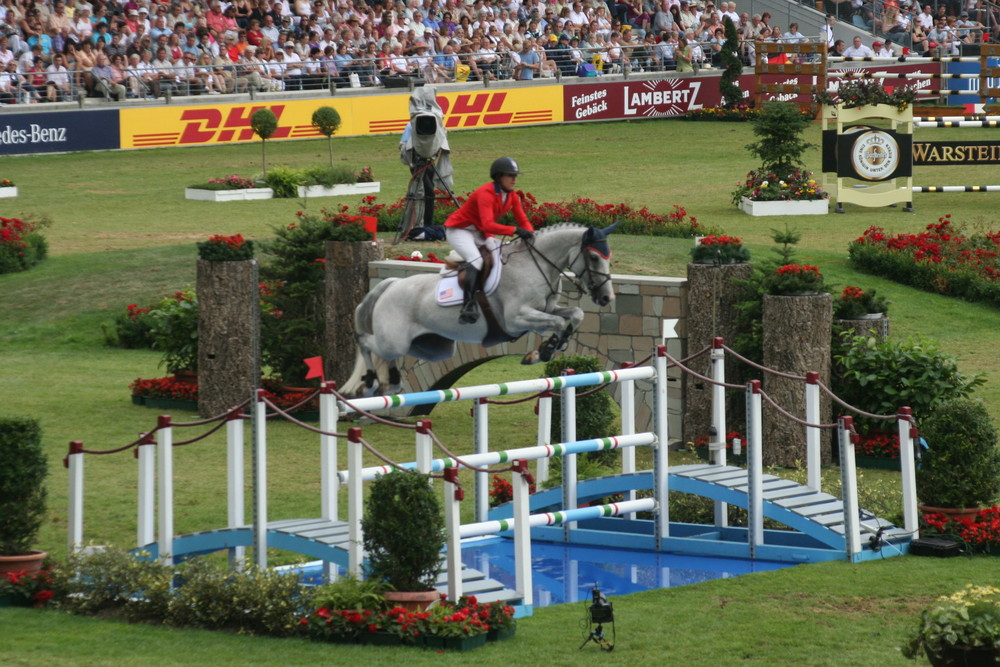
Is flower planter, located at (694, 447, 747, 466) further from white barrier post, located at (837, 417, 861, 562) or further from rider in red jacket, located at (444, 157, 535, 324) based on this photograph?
rider in red jacket, located at (444, 157, 535, 324)

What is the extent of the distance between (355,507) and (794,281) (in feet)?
24.8

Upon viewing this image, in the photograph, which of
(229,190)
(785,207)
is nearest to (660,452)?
(785,207)

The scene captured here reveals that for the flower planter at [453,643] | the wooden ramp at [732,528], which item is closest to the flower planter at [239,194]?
the wooden ramp at [732,528]

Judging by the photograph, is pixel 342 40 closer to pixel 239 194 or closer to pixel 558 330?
pixel 239 194

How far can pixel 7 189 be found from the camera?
3219 centimetres

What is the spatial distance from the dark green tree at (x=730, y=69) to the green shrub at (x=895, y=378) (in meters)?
27.9

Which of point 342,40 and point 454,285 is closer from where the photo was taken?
point 454,285

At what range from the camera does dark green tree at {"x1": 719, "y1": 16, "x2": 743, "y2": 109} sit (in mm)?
44656

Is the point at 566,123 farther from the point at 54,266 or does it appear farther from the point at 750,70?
the point at 54,266

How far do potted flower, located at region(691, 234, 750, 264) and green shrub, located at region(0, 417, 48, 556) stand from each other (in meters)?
8.31

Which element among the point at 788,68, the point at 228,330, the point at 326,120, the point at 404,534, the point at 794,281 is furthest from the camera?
the point at 788,68

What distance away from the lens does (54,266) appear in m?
26.8

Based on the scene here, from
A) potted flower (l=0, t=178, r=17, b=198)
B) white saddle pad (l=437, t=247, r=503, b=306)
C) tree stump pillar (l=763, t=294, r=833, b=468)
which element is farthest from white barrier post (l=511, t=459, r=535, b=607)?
potted flower (l=0, t=178, r=17, b=198)

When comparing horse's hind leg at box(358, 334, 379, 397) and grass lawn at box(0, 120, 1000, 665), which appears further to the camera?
horse's hind leg at box(358, 334, 379, 397)
